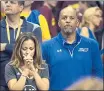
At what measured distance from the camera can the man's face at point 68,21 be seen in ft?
18.1

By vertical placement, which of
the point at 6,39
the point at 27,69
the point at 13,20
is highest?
the point at 13,20

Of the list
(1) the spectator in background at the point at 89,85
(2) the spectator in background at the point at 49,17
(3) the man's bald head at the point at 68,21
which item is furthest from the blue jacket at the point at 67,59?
(1) the spectator in background at the point at 89,85

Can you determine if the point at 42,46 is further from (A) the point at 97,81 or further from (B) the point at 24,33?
(A) the point at 97,81

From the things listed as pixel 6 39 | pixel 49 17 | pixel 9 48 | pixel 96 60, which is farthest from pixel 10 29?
pixel 49 17

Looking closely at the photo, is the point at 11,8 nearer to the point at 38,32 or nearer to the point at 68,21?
the point at 38,32

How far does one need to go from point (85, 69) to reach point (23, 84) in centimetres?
91

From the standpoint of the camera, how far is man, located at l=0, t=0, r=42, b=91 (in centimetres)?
569

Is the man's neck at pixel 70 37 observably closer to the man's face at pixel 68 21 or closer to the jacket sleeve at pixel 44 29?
the man's face at pixel 68 21

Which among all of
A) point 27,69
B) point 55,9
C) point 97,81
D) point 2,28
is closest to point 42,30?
point 2,28

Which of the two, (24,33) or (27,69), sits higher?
(24,33)

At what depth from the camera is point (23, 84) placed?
4934 millimetres

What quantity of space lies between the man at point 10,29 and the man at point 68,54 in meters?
0.37

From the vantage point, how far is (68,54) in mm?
5438

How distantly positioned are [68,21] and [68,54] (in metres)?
0.39
